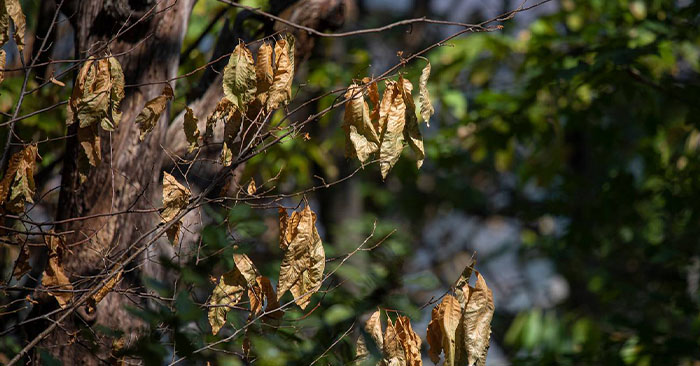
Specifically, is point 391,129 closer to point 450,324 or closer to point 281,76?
point 281,76

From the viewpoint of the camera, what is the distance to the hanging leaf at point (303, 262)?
185cm

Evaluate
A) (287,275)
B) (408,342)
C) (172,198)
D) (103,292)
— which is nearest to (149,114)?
(172,198)

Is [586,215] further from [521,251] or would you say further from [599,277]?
[521,251]

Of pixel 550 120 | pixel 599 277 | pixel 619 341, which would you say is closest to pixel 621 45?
pixel 550 120

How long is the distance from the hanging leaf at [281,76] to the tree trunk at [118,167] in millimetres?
457

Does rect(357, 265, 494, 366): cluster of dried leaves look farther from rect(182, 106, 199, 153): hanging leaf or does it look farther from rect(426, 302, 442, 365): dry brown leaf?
rect(182, 106, 199, 153): hanging leaf

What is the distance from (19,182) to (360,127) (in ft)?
3.16

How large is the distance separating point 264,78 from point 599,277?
3.96m

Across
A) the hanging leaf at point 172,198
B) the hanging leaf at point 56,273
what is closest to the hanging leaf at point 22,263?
the hanging leaf at point 56,273

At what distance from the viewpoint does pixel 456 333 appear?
186 centimetres

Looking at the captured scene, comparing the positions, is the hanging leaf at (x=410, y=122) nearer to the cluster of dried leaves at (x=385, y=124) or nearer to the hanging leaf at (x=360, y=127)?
the cluster of dried leaves at (x=385, y=124)

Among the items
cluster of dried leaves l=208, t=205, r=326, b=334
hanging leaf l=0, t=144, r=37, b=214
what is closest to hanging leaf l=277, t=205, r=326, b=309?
cluster of dried leaves l=208, t=205, r=326, b=334

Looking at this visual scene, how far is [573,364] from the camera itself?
384 cm

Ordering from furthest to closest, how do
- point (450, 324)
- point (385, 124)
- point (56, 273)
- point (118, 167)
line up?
point (118, 167), point (56, 273), point (385, 124), point (450, 324)
